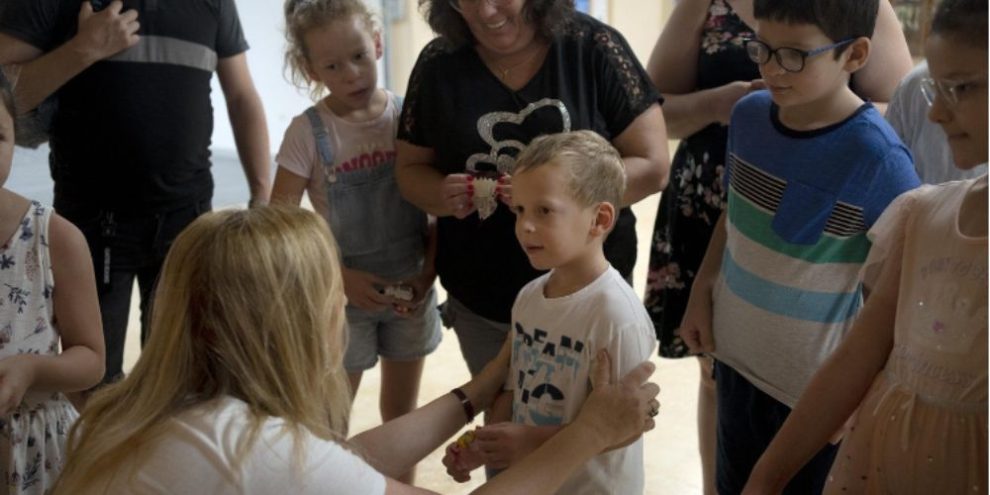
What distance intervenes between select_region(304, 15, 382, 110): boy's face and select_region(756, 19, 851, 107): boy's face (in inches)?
36.5

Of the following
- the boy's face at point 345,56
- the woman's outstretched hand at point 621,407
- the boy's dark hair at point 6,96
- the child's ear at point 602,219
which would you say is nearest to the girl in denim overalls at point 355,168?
the boy's face at point 345,56

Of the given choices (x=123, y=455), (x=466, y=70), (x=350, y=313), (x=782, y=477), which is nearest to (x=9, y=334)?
(x=123, y=455)

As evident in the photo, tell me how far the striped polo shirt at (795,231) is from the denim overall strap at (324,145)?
0.88 metres

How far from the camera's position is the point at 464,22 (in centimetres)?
199

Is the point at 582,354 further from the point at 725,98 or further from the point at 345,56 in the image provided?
the point at 345,56

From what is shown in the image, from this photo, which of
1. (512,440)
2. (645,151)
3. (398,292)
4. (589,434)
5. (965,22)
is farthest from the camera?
(398,292)

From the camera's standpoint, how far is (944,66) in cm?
107

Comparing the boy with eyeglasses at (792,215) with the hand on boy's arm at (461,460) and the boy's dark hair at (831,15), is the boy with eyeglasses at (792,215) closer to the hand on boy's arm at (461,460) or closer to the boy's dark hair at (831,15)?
the boy's dark hair at (831,15)

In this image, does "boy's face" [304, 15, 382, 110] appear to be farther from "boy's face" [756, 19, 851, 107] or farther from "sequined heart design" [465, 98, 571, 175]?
"boy's face" [756, 19, 851, 107]

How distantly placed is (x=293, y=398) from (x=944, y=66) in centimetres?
84

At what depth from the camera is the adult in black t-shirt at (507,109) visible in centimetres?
191

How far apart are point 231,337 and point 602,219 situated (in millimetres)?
638

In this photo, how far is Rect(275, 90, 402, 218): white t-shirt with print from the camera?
2.21 meters

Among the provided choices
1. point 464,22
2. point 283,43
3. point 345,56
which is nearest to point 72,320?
point 345,56
